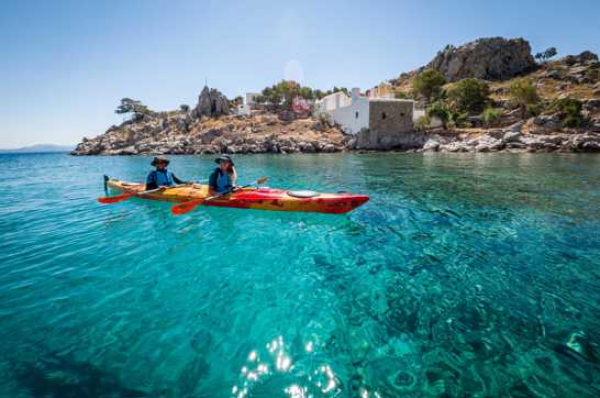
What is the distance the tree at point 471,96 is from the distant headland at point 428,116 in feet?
0.64

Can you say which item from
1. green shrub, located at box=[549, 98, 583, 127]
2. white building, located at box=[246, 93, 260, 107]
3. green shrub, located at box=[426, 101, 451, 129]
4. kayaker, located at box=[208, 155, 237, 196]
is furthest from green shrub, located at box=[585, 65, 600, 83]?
kayaker, located at box=[208, 155, 237, 196]

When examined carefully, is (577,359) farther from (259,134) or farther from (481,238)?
(259,134)

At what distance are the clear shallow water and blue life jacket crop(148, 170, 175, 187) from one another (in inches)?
127

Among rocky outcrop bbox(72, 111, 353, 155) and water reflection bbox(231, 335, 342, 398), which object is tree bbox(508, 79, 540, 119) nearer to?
rocky outcrop bbox(72, 111, 353, 155)

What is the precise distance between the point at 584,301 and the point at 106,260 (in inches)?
351

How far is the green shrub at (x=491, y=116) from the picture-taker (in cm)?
4546

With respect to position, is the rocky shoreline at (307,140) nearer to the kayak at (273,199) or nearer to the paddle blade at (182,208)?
the kayak at (273,199)

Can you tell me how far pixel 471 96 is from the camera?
174ft

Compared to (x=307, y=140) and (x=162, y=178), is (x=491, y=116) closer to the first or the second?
(x=307, y=140)

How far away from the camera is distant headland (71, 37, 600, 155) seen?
38.8 metres

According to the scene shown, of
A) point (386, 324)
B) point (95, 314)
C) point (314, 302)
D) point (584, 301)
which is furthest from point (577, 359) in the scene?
point (95, 314)

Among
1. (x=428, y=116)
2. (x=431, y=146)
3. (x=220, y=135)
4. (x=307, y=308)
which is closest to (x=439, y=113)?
(x=428, y=116)

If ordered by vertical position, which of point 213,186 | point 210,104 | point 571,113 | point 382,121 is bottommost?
point 213,186

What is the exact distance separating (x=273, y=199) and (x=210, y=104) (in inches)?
2861
